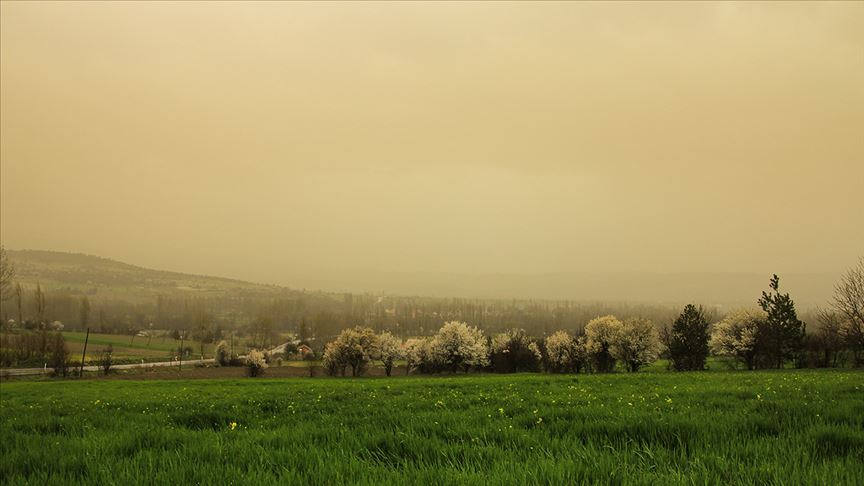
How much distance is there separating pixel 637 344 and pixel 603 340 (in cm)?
656

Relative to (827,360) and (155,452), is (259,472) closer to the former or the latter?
(155,452)

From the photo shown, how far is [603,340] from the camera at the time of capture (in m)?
91.2

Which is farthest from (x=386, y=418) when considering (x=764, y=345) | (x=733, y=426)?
(x=764, y=345)

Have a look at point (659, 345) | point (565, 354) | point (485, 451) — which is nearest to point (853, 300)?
point (659, 345)

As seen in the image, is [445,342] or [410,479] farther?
[445,342]

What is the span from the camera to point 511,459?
4.42 m

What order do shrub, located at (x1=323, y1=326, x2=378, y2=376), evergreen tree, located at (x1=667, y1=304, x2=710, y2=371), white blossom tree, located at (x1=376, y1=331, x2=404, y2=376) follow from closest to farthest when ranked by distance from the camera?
1. evergreen tree, located at (x1=667, y1=304, x2=710, y2=371)
2. shrub, located at (x1=323, y1=326, x2=378, y2=376)
3. white blossom tree, located at (x1=376, y1=331, x2=404, y2=376)

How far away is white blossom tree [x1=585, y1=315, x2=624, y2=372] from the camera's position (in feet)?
295

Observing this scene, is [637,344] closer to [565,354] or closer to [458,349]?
[565,354]

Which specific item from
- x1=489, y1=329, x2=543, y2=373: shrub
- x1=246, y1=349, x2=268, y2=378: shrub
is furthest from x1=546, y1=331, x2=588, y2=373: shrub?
x1=246, y1=349, x2=268, y2=378: shrub

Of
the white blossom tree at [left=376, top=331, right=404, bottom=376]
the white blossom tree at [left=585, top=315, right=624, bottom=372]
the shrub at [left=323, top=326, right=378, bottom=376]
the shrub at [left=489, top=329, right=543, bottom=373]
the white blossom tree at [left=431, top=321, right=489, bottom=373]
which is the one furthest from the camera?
the white blossom tree at [left=376, top=331, right=404, bottom=376]

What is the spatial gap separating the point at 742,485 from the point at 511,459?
6.20ft

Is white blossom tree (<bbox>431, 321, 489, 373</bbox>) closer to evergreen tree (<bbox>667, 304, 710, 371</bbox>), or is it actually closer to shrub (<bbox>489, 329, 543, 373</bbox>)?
shrub (<bbox>489, 329, 543, 373</bbox>)

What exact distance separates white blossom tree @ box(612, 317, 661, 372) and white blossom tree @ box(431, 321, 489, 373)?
101ft
